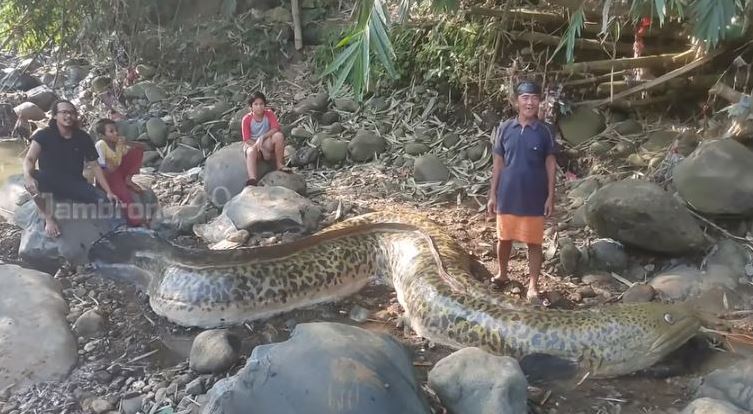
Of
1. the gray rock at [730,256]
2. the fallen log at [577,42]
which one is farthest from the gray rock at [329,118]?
the gray rock at [730,256]

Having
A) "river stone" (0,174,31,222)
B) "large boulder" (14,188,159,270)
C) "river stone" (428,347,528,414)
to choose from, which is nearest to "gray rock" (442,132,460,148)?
"large boulder" (14,188,159,270)

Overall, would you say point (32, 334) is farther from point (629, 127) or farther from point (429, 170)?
point (629, 127)

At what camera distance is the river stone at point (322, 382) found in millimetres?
3648

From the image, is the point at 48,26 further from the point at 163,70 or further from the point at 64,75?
the point at 64,75

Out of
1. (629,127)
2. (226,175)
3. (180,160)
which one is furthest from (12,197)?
(629,127)

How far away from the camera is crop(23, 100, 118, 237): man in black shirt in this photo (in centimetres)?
620

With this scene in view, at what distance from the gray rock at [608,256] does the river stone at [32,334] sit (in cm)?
396

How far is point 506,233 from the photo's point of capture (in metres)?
5.47

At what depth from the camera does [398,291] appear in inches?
234

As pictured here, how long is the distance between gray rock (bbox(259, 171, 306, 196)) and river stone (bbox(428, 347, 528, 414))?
3967 millimetres

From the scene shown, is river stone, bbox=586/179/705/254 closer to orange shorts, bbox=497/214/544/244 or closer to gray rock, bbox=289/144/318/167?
orange shorts, bbox=497/214/544/244

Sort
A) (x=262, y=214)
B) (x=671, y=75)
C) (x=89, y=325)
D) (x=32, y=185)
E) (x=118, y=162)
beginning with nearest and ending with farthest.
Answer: (x=89, y=325), (x=32, y=185), (x=118, y=162), (x=262, y=214), (x=671, y=75)

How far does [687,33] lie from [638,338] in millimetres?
4201

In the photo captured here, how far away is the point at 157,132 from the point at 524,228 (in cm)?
670
